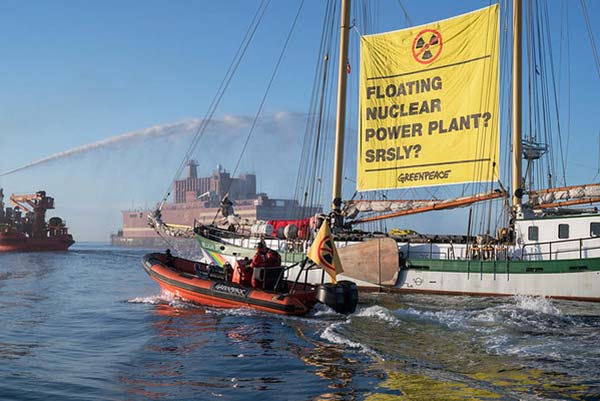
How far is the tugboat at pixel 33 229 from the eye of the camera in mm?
90000

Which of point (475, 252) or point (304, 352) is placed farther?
point (475, 252)

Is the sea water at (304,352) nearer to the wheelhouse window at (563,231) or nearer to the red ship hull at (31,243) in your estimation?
the wheelhouse window at (563,231)

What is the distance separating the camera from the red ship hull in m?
89.1

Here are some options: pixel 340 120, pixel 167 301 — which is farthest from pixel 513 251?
pixel 167 301

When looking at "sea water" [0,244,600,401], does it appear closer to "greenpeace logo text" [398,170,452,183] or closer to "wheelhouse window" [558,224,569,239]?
"wheelhouse window" [558,224,569,239]

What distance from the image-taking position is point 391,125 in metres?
36.3

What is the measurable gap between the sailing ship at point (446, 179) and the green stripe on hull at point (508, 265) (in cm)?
5

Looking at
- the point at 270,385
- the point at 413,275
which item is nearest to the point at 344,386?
the point at 270,385

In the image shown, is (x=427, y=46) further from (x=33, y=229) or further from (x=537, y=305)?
(x=33, y=229)

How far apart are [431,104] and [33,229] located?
81.0 meters

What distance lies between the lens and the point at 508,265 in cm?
2756

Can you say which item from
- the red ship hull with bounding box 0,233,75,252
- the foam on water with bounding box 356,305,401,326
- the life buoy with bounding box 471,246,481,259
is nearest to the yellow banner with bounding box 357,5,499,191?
the life buoy with bounding box 471,246,481,259

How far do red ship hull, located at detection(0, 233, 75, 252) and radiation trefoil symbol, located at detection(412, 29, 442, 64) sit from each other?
241 ft

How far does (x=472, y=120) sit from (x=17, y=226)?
280 ft
